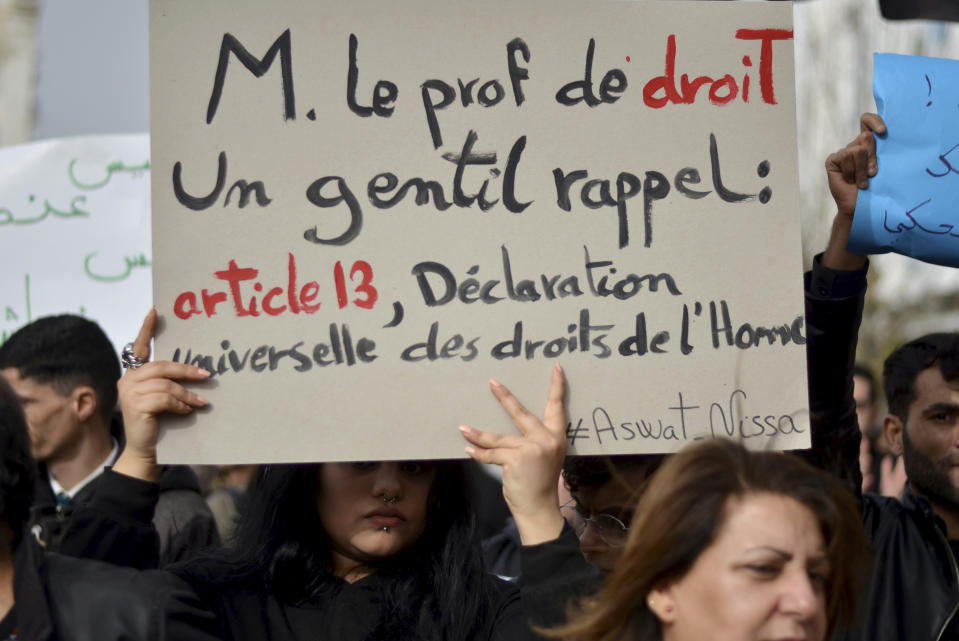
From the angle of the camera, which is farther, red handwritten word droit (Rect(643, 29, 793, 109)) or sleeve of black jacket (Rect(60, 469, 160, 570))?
red handwritten word droit (Rect(643, 29, 793, 109))

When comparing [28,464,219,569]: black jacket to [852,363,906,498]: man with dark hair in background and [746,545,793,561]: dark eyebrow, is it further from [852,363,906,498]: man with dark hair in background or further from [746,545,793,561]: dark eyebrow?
[852,363,906,498]: man with dark hair in background

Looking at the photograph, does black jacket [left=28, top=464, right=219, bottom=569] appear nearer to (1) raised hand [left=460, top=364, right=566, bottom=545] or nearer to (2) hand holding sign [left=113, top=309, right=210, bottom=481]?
(2) hand holding sign [left=113, top=309, right=210, bottom=481]

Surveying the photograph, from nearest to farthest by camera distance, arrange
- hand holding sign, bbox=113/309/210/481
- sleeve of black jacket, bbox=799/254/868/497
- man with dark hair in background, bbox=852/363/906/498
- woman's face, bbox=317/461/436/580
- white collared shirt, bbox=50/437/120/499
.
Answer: hand holding sign, bbox=113/309/210/481 → woman's face, bbox=317/461/436/580 → sleeve of black jacket, bbox=799/254/868/497 → white collared shirt, bbox=50/437/120/499 → man with dark hair in background, bbox=852/363/906/498

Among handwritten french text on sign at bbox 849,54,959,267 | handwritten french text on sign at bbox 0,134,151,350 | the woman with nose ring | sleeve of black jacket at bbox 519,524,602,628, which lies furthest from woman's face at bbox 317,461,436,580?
handwritten french text on sign at bbox 0,134,151,350

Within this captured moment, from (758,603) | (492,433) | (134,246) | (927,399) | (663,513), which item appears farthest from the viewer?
(134,246)

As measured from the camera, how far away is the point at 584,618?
2111 millimetres

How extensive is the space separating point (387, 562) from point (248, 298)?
61cm

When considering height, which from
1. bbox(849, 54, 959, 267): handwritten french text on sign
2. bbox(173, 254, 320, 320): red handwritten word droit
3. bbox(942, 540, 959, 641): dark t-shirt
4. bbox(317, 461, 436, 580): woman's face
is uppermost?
bbox(849, 54, 959, 267): handwritten french text on sign

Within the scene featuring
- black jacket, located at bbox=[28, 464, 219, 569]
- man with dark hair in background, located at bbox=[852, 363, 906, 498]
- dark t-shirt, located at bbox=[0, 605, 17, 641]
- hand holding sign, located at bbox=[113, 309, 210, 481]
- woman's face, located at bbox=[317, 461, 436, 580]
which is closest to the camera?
dark t-shirt, located at bbox=[0, 605, 17, 641]

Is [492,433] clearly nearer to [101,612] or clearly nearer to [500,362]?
[500,362]

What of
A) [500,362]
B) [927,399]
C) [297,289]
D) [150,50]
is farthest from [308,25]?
[927,399]

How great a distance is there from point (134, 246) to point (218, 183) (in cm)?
218

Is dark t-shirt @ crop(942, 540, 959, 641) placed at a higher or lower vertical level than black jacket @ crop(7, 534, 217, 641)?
lower

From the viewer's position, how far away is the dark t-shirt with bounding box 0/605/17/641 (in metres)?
1.91
